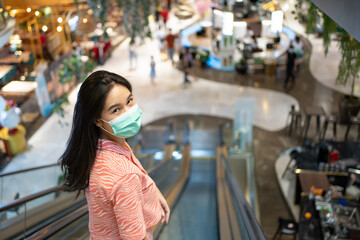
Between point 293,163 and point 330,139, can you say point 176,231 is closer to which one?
point 293,163

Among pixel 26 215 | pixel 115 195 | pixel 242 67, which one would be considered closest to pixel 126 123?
pixel 115 195

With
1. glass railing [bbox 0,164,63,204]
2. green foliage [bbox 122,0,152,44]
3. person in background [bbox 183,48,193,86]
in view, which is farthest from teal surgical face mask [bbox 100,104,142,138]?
person in background [bbox 183,48,193,86]

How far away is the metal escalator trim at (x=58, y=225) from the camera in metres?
2.89

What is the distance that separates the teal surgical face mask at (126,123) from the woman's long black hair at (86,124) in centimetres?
9

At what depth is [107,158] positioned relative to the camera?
1976 mm

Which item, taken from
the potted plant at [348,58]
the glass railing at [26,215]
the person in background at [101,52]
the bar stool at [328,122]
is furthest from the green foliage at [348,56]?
the person in background at [101,52]

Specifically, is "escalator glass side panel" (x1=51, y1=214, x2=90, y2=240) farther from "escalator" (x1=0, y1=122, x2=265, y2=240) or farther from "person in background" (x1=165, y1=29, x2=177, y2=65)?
"person in background" (x1=165, y1=29, x2=177, y2=65)

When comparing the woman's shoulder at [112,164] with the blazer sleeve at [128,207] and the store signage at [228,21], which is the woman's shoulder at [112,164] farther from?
the store signage at [228,21]

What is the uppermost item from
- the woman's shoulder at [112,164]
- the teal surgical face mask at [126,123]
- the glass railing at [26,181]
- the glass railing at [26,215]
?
the teal surgical face mask at [126,123]

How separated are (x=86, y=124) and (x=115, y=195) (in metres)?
0.37

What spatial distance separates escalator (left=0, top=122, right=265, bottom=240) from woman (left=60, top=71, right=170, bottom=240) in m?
0.89

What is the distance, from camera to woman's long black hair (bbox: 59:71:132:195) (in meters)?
1.93

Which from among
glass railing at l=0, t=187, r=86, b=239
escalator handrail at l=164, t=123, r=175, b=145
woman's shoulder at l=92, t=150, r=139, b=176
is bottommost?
escalator handrail at l=164, t=123, r=175, b=145

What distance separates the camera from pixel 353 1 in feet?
8.05
